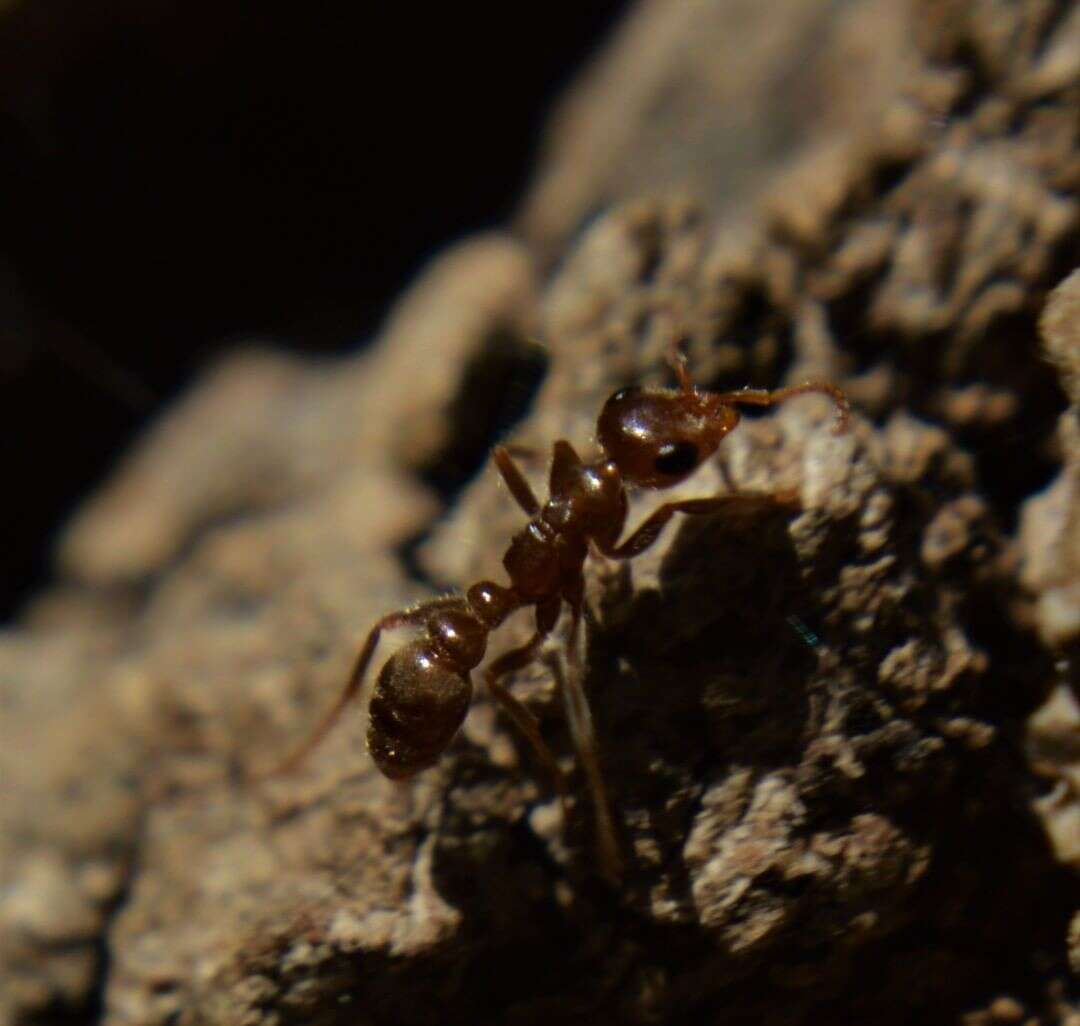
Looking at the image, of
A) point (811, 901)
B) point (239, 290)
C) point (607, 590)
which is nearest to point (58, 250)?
point (239, 290)

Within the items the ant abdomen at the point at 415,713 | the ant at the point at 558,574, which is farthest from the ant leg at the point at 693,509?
the ant abdomen at the point at 415,713

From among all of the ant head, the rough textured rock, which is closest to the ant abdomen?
the rough textured rock

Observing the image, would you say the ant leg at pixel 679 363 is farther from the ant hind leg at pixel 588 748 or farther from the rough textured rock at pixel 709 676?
the ant hind leg at pixel 588 748

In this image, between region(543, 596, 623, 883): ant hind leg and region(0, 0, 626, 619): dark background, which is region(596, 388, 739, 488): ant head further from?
region(0, 0, 626, 619): dark background

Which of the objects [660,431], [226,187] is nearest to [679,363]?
[660,431]

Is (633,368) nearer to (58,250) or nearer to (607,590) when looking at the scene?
(607,590)

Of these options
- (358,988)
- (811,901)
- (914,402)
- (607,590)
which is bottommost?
(811,901)

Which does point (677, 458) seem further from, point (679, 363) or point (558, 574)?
point (558, 574)
